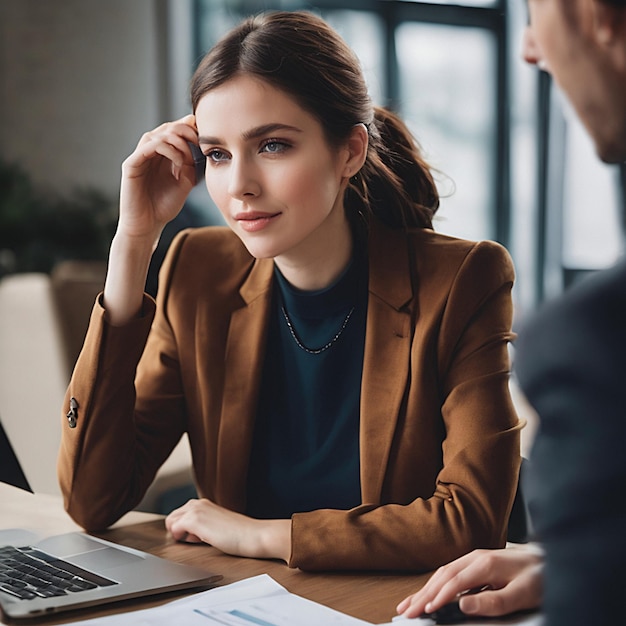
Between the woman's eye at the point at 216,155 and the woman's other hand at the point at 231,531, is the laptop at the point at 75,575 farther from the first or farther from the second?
the woman's eye at the point at 216,155

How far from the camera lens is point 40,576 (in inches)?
43.4

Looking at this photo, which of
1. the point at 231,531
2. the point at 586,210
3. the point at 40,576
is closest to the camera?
the point at 40,576

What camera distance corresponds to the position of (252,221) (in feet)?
4.49

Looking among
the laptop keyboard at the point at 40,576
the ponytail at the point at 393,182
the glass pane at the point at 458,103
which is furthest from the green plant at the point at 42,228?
the laptop keyboard at the point at 40,576

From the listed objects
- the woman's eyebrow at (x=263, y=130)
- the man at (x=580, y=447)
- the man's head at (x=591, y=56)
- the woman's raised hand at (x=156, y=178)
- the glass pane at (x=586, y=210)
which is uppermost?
the man's head at (x=591, y=56)

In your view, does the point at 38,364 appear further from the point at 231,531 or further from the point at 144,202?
the point at 231,531

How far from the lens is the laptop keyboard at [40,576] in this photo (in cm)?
105

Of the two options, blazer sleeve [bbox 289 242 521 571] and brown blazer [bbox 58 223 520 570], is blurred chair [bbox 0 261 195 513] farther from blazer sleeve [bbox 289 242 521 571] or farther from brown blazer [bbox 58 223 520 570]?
blazer sleeve [bbox 289 242 521 571]

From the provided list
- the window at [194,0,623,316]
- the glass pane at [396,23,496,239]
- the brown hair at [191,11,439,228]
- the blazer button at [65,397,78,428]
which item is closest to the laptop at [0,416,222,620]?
the blazer button at [65,397,78,428]

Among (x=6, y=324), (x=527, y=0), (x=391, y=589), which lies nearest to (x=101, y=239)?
(x=6, y=324)

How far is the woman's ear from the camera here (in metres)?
1.47

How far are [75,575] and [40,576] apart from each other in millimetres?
40

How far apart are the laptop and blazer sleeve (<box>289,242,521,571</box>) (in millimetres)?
165

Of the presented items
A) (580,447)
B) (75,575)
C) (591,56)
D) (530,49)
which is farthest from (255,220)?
(580,447)
